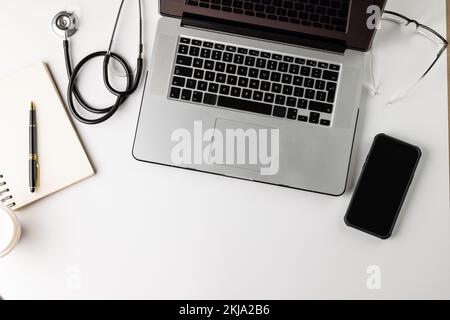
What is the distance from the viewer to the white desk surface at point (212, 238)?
2.64ft

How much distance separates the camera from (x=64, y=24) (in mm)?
825

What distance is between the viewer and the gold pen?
80 cm

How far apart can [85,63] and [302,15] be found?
39 cm

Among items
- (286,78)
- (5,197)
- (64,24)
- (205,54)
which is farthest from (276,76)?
(5,197)

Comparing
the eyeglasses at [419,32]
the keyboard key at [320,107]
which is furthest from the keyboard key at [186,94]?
the eyeglasses at [419,32]

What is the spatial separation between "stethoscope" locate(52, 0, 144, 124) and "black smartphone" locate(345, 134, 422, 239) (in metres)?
0.44

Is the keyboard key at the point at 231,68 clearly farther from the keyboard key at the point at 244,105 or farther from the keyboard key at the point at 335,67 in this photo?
the keyboard key at the point at 335,67

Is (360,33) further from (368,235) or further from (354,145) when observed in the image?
(368,235)

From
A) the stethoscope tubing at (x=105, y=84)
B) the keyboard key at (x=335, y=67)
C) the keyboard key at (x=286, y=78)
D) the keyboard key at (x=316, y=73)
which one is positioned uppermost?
the keyboard key at (x=335, y=67)

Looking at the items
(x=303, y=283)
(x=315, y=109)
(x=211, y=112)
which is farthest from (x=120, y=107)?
(x=303, y=283)

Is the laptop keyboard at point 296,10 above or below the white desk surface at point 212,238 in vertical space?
above

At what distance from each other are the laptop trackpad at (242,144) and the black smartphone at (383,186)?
0.17 m

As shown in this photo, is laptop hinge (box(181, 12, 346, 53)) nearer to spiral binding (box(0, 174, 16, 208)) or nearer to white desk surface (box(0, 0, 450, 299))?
white desk surface (box(0, 0, 450, 299))
